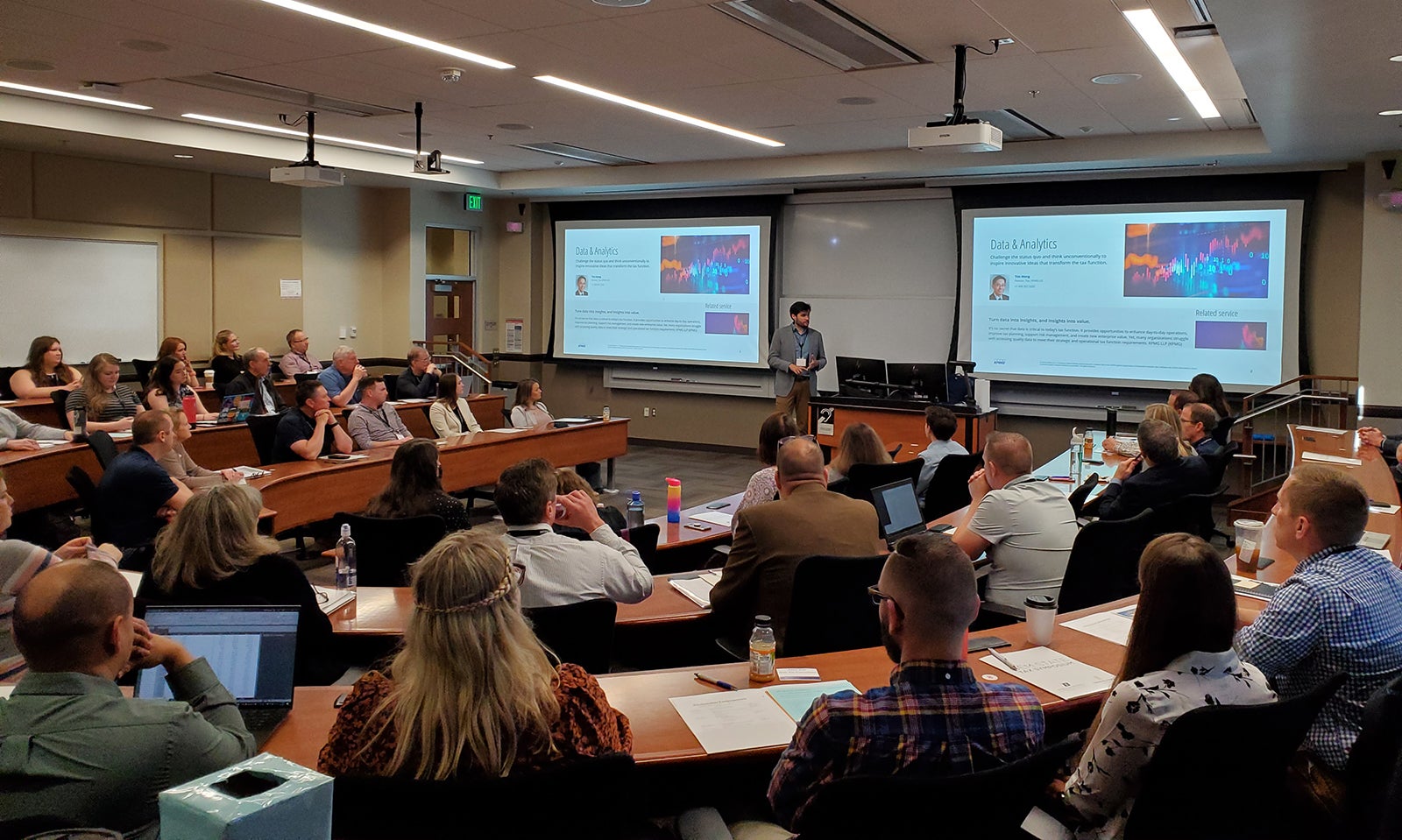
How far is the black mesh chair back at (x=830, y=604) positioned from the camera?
3279 mm

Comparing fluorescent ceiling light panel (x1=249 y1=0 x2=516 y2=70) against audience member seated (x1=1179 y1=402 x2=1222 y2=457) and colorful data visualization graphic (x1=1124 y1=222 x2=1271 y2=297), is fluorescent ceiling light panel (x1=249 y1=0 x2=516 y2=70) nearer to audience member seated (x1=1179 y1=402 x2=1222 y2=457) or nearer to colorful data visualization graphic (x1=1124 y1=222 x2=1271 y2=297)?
audience member seated (x1=1179 y1=402 x2=1222 y2=457)

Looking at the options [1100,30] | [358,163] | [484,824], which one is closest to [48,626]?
[484,824]

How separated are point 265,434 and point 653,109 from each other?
3622mm

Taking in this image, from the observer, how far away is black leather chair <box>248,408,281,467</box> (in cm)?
710

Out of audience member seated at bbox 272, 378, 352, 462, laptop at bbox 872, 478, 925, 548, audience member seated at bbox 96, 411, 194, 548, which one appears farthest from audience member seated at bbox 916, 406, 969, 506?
audience member seated at bbox 96, 411, 194, 548

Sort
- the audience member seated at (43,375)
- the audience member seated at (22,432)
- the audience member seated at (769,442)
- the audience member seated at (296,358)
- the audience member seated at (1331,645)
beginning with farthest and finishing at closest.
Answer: the audience member seated at (296,358)
the audience member seated at (43,375)
the audience member seated at (22,432)
the audience member seated at (769,442)
the audience member seated at (1331,645)

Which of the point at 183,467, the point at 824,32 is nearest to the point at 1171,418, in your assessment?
the point at 824,32

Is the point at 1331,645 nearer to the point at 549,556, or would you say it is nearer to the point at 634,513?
the point at 549,556

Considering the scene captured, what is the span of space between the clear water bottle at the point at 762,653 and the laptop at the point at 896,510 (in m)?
1.71

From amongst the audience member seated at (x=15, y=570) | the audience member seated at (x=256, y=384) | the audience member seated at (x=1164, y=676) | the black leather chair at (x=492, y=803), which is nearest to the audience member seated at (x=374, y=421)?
the audience member seated at (x=256, y=384)

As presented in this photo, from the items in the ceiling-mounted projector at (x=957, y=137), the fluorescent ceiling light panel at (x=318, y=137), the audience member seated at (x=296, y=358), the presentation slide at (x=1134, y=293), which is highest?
the fluorescent ceiling light panel at (x=318, y=137)

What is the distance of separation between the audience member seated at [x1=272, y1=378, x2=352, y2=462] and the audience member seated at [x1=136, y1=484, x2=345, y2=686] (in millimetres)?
3675

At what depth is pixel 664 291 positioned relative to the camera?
1252 centimetres

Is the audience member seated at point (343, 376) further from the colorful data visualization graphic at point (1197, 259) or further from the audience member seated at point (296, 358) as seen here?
the colorful data visualization graphic at point (1197, 259)
